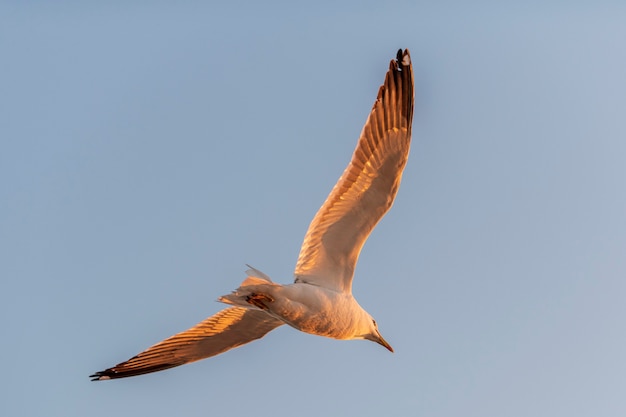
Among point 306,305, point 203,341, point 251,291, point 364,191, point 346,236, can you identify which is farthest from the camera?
point 203,341

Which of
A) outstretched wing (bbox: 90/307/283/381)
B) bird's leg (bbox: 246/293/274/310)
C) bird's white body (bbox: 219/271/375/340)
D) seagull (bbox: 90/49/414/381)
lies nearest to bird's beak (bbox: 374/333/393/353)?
seagull (bbox: 90/49/414/381)

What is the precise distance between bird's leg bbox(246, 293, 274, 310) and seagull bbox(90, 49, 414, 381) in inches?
0.4

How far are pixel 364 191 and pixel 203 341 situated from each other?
116 inches

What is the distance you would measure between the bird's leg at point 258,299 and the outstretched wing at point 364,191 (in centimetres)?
89

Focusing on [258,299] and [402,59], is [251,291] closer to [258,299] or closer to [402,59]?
[258,299]

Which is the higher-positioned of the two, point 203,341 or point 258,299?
point 258,299

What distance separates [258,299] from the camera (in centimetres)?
966

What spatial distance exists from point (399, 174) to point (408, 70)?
4.02 feet

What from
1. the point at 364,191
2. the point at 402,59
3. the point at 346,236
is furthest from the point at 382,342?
the point at 402,59

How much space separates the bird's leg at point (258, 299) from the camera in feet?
31.6

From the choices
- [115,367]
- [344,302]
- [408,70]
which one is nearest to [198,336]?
[115,367]

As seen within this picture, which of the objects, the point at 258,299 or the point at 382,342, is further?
the point at 382,342

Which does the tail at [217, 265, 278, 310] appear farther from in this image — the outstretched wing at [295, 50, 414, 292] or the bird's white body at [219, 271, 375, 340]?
the outstretched wing at [295, 50, 414, 292]

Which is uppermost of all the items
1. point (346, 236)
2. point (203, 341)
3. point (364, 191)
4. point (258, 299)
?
point (364, 191)
